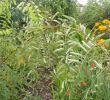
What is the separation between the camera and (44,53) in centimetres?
454

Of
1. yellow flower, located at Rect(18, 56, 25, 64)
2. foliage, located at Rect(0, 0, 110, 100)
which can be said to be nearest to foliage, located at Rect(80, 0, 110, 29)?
foliage, located at Rect(0, 0, 110, 100)

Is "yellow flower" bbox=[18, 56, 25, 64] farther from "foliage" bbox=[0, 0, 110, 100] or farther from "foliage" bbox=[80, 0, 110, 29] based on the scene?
"foliage" bbox=[80, 0, 110, 29]

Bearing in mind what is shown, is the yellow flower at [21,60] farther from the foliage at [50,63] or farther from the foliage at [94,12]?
the foliage at [94,12]

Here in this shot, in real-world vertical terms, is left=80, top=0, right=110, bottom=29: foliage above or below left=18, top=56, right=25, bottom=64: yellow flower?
above

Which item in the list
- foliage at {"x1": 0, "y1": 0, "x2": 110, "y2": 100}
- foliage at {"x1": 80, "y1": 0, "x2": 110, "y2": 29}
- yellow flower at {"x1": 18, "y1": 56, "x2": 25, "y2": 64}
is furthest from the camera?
foliage at {"x1": 80, "y1": 0, "x2": 110, "y2": 29}

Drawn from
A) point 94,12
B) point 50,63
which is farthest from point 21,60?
point 94,12

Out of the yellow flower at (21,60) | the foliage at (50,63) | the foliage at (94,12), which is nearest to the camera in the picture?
the foliage at (50,63)

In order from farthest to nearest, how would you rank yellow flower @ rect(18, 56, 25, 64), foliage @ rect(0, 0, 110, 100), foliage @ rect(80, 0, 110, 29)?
foliage @ rect(80, 0, 110, 29)
yellow flower @ rect(18, 56, 25, 64)
foliage @ rect(0, 0, 110, 100)

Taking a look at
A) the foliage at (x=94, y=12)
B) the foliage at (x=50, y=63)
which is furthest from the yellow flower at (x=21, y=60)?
the foliage at (x=94, y=12)

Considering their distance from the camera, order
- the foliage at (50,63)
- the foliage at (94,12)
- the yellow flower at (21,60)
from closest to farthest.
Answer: the foliage at (50,63) < the yellow flower at (21,60) < the foliage at (94,12)

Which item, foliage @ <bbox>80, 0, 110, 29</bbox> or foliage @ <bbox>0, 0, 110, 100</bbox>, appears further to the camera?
foliage @ <bbox>80, 0, 110, 29</bbox>

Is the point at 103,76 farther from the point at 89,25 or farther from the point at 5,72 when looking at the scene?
the point at 89,25

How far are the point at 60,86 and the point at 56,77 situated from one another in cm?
16

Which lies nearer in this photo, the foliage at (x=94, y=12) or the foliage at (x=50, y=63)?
the foliage at (x=50, y=63)
